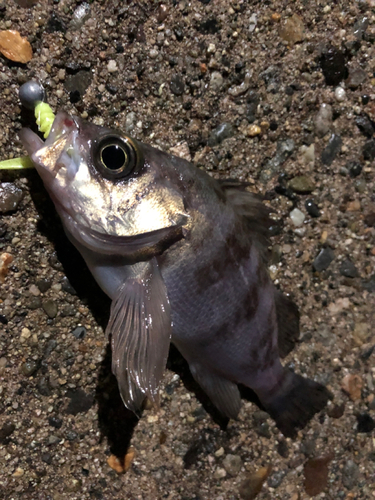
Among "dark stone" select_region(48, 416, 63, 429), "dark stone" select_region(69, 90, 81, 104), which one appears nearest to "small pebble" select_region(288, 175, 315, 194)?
"dark stone" select_region(69, 90, 81, 104)

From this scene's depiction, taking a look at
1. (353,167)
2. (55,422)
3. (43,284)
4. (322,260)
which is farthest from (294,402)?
(43,284)

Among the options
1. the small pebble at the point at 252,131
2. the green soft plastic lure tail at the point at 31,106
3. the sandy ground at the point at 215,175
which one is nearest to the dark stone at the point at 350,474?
the sandy ground at the point at 215,175

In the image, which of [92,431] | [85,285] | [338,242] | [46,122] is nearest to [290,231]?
[338,242]

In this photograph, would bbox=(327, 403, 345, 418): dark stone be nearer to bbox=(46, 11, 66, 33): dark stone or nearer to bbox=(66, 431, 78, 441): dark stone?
bbox=(66, 431, 78, 441): dark stone

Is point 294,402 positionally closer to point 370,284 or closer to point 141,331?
point 370,284

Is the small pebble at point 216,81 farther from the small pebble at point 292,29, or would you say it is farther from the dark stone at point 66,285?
the dark stone at point 66,285
